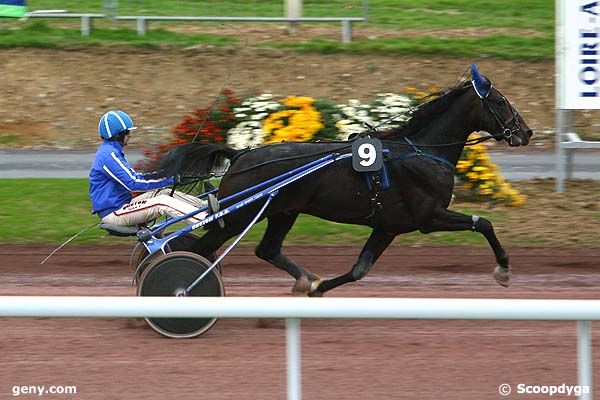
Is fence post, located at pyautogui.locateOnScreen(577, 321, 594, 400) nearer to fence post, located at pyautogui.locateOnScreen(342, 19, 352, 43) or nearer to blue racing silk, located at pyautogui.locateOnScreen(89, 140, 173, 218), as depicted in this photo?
blue racing silk, located at pyautogui.locateOnScreen(89, 140, 173, 218)

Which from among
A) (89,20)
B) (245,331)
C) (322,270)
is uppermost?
(89,20)

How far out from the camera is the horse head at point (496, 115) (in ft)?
26.8

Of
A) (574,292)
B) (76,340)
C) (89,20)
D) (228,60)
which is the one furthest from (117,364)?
(89,20)

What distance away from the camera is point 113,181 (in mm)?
7781

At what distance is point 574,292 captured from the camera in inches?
364

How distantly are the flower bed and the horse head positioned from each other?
4.07 m

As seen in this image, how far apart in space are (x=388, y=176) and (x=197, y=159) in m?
1.46

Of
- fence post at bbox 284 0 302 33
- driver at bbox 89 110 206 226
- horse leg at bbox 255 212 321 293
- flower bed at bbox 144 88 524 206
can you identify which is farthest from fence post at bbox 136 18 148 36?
driver at bbox 89 110 206 226

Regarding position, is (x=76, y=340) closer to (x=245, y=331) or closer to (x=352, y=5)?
(x=245, y=331)

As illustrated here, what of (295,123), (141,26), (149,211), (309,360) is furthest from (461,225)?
(141,26)

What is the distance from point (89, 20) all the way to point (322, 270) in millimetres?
12354

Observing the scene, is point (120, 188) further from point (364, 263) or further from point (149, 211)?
point (364, 263)

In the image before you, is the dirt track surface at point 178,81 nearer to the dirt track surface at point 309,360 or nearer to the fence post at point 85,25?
the fence post at point 85,25

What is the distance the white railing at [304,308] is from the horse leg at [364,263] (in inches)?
141
